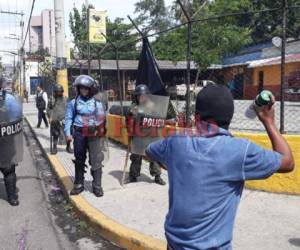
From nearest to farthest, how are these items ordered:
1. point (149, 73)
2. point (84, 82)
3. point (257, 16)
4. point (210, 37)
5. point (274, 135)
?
point (274, 135)
point (84, 82)
point (149, 73)
point (210, 37)
point (257, 16)

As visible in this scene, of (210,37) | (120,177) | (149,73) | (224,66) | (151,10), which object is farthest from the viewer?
(151,10)

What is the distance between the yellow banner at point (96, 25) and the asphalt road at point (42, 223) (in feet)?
26.1

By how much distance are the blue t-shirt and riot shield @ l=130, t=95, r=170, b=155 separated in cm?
492

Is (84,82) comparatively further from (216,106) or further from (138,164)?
(216,106)

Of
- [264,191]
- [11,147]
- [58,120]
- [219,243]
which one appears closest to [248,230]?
[264,191]

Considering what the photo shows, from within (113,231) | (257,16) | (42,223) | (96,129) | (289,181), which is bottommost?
(42,223)

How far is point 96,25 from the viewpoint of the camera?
643 inches

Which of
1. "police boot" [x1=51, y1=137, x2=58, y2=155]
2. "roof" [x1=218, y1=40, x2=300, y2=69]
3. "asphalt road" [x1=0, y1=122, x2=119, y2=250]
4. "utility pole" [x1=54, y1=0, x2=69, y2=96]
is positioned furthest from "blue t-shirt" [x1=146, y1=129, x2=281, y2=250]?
"roof" [x1=218, y1=40, x2=300, y2=69]

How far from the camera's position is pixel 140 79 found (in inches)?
340

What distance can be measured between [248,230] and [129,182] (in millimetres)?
2874

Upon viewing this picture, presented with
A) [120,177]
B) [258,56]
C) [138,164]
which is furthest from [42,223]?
[258,56]

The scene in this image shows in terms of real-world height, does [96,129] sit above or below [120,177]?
above

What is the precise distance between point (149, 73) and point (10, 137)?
8.62 feet

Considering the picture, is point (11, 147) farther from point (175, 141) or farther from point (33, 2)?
point (33, 2)
